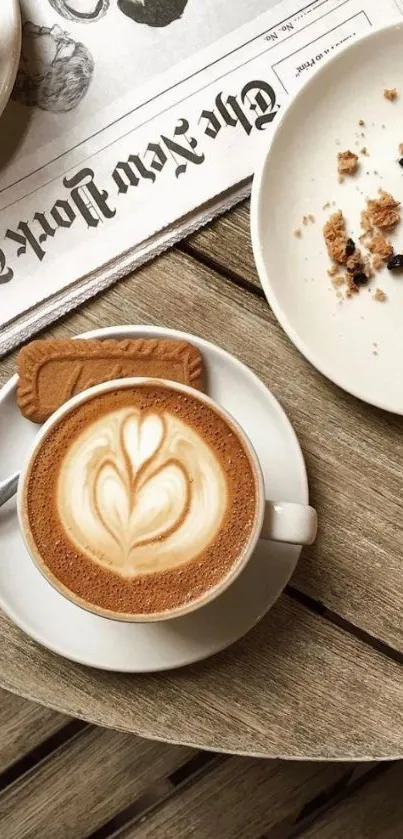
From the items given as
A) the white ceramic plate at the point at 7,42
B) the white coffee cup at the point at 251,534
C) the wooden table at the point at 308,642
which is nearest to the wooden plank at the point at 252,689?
the wooden table at the point at 308,642

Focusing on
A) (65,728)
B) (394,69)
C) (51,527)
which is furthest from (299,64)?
(65,728)

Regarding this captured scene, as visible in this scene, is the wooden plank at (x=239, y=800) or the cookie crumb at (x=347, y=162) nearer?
the cookie crumb at (x=347, y=162)

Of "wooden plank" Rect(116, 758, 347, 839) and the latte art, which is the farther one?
"wooden plank" Rect(116, 758, 347, 839)

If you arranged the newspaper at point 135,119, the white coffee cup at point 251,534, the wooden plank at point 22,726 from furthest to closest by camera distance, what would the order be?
the wooden plank at point 22,726
the newspaper at point 135,119
the white coffee cup at point 251,534

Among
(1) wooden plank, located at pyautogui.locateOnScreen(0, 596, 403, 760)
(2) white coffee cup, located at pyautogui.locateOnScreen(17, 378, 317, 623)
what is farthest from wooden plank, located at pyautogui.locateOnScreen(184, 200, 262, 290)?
(1) wooden plank, located at pyautogui.locateOnScreen(0, 596, 403, 760)

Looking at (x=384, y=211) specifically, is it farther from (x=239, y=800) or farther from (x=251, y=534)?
(x=239, y=800)

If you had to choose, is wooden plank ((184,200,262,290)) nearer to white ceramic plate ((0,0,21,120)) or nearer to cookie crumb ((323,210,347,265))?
cookie crumb ((323,210,347,265))

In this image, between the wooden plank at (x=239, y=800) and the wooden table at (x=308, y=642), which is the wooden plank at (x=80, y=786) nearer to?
the wooden plank at (x=239, y=800)
